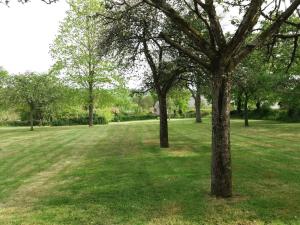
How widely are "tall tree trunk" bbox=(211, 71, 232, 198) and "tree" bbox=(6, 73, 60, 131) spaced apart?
31644mm

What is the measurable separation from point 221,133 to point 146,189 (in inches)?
104

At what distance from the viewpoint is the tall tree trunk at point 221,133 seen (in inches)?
332

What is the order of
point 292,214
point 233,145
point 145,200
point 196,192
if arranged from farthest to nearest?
point 233,145, point 196,192, point 145,200, point 292,214

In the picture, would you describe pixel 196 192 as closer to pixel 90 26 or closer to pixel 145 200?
pixel 145 200

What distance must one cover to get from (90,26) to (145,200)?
32035 mm

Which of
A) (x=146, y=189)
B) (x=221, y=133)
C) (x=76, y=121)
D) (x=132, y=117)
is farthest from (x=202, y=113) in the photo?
(x=221, y=133)

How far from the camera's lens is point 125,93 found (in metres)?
42.2

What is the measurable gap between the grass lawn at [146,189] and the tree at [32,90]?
2149 centimetres

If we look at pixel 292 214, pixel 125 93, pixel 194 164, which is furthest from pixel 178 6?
pixel 125 93

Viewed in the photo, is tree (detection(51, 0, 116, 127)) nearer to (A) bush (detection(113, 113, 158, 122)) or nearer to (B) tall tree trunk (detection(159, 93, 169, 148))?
(B) tall tree trunk (detection(159, 93, 169, 148))

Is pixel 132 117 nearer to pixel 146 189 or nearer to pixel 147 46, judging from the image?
pixel 147 46

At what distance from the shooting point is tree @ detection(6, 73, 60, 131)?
37513 millimetres

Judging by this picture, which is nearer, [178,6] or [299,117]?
[178,6]

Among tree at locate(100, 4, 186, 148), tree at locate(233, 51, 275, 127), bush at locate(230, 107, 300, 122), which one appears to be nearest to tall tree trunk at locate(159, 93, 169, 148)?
tree at locate(100, 4, 186, 148)
